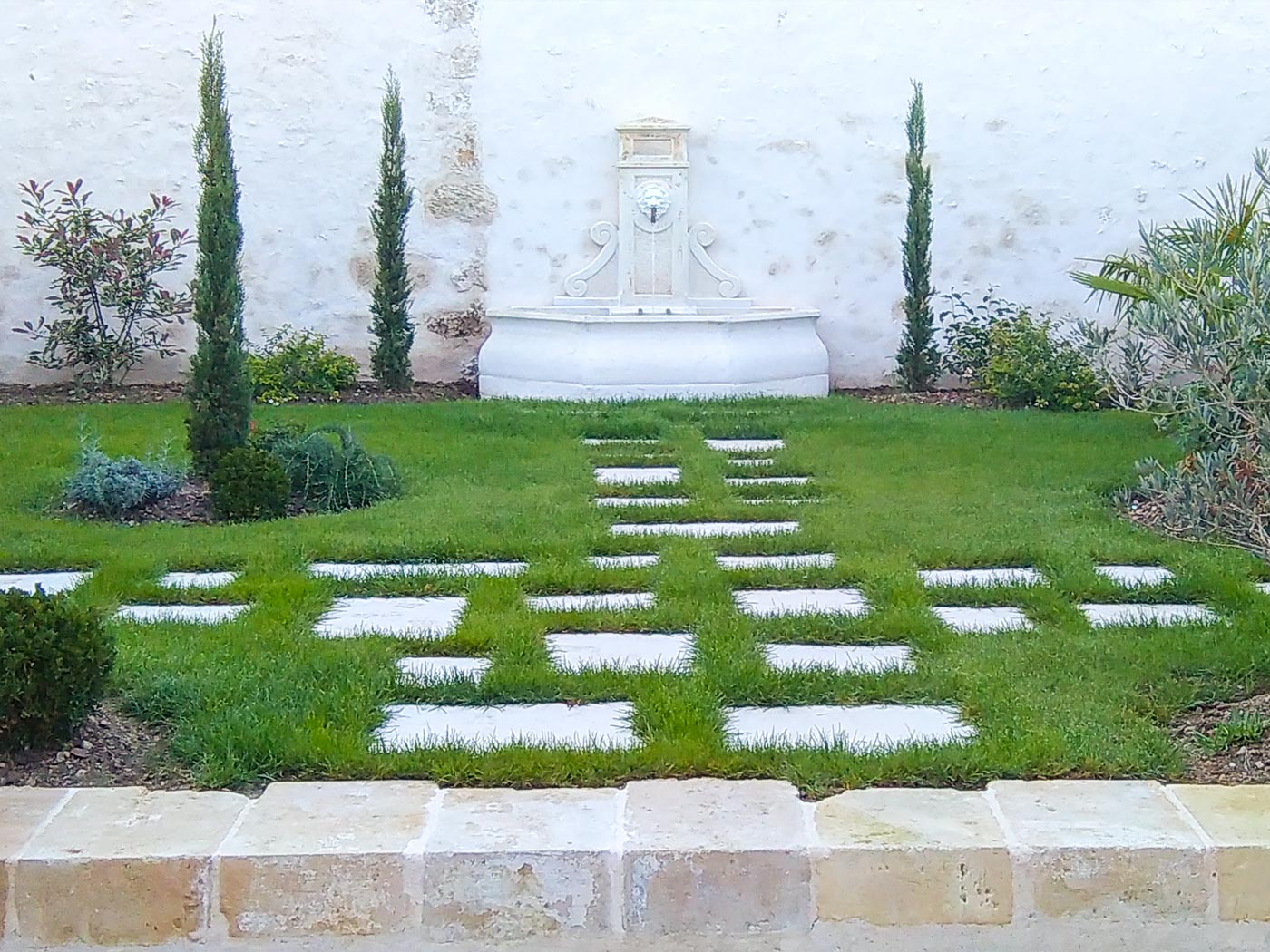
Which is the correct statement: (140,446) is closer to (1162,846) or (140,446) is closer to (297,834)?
(297,834)

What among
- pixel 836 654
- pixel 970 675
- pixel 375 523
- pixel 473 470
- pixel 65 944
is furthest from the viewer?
pixel 473 470

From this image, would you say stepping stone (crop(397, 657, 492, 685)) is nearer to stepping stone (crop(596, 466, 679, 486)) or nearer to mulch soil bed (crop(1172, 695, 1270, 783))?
mulch soil bed (crop(1172, 695, 1270, 783))

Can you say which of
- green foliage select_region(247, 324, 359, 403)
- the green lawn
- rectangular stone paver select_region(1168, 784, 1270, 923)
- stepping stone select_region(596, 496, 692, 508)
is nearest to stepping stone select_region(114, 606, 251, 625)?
the green lawn

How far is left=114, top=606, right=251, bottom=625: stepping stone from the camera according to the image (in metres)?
3.83

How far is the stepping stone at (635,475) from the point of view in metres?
5.84

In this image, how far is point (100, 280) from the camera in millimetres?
8930

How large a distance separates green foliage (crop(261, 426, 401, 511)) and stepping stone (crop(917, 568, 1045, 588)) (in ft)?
7.35

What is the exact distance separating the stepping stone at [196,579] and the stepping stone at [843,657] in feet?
5.55

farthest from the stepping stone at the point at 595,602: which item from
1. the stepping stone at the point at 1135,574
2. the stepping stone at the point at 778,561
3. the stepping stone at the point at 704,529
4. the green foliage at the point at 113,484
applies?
the green foliage at the point at 113,484

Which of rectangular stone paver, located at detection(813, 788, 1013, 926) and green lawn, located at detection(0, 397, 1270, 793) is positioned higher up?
green lawn, located at detection(0, 397, 1270, 793)

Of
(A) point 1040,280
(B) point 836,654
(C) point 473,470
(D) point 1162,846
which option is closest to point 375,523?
(C) point 473,470

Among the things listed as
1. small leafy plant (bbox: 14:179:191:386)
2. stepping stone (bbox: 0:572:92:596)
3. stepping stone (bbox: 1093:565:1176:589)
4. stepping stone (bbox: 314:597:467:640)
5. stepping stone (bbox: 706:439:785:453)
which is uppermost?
small leafy plant (bbox: 14:179:191:386)

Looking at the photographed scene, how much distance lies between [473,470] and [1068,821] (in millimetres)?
3886

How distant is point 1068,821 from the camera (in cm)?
253
